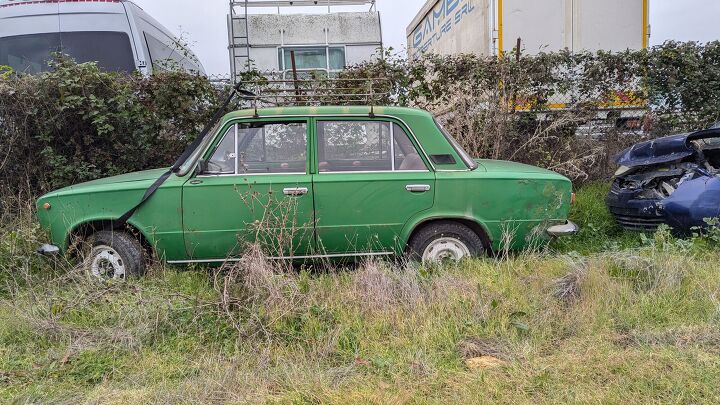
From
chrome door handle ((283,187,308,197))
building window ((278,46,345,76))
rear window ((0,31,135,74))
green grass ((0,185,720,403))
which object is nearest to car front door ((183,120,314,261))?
chrome door handle ((283,187,308,197))

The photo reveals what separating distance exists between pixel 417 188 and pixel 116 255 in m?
2.57

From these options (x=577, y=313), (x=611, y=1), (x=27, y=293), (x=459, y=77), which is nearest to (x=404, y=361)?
(x=577, y=313)

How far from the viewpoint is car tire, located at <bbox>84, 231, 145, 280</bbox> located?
168 inches

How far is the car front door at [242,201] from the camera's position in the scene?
13.7 ft

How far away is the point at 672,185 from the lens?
4.87 metres

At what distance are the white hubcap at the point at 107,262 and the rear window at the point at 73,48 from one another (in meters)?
3.55

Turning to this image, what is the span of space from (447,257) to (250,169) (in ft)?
5.99

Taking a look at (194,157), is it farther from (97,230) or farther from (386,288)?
(386,288)

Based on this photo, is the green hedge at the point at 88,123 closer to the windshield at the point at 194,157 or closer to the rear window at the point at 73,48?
the rear window at the point at 73,48

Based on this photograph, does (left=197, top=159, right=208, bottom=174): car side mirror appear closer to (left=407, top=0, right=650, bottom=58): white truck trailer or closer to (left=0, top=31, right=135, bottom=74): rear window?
(left=0, top=31, right=135, bottom=74): rear window

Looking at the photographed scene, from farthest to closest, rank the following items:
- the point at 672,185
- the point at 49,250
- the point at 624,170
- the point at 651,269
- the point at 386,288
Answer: the point at 624,170 → the point at 672,185 → the point at 49,250 → the point at 651,269 → the point at 386,288

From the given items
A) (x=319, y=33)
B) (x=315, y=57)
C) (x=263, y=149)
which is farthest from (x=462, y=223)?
(x=319, y=33)

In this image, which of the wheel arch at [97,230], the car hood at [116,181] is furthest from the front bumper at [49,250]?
the car hood at [116,181]

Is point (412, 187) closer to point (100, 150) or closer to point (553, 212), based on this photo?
point (553, 212)
